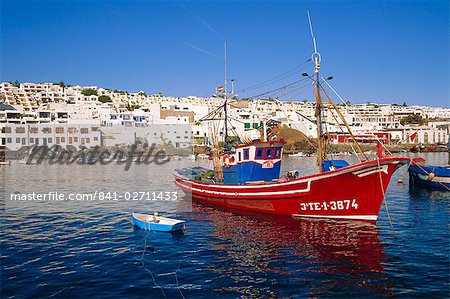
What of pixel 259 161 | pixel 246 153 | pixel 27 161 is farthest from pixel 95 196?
A: pixel 27 161

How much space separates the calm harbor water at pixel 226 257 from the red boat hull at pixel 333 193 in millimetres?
908

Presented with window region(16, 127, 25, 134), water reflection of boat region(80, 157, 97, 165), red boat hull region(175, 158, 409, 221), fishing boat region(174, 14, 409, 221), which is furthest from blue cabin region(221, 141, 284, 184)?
window region(16, 127, 25, 134)

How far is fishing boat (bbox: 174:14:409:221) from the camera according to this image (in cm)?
2175

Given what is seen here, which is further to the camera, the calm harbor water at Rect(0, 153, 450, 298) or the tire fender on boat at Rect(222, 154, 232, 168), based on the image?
the tire fender on boat at Rect(222, 154, 232, 168)

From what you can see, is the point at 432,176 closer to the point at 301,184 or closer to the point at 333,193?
the point at 333,193

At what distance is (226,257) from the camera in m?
17.5

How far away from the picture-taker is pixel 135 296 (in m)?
13.0

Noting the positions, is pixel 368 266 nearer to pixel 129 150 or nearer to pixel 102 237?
pixel 102 237

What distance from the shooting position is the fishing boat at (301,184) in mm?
21750

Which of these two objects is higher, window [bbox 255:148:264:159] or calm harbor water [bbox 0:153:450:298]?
window [bbox 255:148:264:159]

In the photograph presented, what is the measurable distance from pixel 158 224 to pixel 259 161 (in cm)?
1124

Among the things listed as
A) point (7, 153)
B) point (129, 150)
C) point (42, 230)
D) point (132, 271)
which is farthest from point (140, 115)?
point (132, 271)

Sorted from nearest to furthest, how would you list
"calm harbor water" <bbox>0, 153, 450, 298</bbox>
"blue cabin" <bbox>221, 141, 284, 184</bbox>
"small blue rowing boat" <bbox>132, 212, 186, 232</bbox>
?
"calm harbor water" <bbox>0, 153, 450, 298</bbox>, "small blue rowing boat" <bbox>132, 212, 186, 232</bbox>, "blue cabin" <bbox>221, 141, 284, 184</bbox>

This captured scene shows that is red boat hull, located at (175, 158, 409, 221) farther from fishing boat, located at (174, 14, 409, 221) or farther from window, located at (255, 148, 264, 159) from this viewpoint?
window, located at (255, 148, 264, 159)
